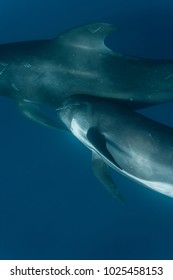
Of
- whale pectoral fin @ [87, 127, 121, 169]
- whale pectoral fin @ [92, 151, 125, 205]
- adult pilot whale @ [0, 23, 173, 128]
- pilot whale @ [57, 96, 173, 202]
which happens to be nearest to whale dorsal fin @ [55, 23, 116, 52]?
adult pilot whale @ [0, 23, 173, 128]

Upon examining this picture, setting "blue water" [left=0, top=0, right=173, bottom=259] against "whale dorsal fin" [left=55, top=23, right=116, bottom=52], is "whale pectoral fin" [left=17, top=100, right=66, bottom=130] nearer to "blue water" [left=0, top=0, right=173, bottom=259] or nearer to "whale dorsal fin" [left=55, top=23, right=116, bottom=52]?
"blue water" [left=0, top=0, right=173, bottom=259]

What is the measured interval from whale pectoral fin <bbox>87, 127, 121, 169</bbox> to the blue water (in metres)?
1.59

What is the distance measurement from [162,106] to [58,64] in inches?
104

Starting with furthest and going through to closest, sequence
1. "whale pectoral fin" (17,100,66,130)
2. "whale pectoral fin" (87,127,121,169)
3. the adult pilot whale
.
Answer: "whale pectoral fin" (17,100,66,130) → the adult pilot whale → "whale pectoral fin" (87,127,121,169)

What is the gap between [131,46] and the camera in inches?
398

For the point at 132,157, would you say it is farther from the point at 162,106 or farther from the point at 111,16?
the point at 111,16

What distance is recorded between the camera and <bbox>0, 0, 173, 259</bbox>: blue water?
895 centimetres

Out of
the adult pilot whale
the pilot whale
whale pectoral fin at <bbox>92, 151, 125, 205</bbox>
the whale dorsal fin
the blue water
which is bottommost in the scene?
the blue water

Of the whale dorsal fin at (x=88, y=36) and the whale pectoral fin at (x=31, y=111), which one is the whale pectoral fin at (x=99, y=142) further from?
the whale dorsal fin at (x=88, y=36)

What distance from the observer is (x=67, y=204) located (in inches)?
363

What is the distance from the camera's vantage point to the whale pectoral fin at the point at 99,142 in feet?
24.1

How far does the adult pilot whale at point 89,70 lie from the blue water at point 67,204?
114 cm

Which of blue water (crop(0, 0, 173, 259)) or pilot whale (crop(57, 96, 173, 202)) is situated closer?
pilot whale (crop(57, 96, 173, 202))
